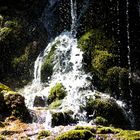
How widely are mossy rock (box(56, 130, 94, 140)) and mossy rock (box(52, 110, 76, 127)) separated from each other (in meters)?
6.05

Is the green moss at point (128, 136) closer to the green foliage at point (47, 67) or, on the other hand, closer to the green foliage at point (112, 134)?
the green foliage at point (112, 134)

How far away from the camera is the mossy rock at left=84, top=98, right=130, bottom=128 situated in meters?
17.4

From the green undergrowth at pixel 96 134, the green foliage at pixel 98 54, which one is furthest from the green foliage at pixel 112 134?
the green foliage at pixel 98 54

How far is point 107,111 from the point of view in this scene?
57.2ft

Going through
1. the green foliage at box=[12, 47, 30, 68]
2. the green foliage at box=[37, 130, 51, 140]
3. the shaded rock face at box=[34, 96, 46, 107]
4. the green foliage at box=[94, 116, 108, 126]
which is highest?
the green foliage at box=[12, 47, 30, 68]

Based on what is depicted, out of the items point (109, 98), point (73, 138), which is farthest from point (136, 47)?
point (73, 138)

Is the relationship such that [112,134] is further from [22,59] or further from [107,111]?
[22,59]

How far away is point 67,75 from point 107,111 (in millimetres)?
4722

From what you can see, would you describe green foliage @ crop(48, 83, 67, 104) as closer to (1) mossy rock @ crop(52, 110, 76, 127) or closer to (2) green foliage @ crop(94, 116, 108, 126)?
(1) mossy rock @ crop(52, 110, 76, 127)

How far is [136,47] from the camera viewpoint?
20922 mm

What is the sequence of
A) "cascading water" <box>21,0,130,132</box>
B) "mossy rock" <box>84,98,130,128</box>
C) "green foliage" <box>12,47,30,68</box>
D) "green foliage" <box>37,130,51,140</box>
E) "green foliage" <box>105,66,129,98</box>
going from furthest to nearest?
"green foliage" <box>12,47,30,68</box> < "green foliage" <box>105,66,129,98</box> < "cascading water" <box>21,0,130,132</box> < "mossy rock" <box>84,98,130,128</box> < "green foliage" <box>37,130,51,140</box>

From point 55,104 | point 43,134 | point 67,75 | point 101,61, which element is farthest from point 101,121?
point 43,134

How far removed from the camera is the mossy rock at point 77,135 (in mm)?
9125

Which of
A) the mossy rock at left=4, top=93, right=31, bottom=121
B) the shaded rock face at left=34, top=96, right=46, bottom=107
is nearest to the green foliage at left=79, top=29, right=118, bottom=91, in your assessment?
the shaded rock face at left=34, top=96, right=46, bottom=107
